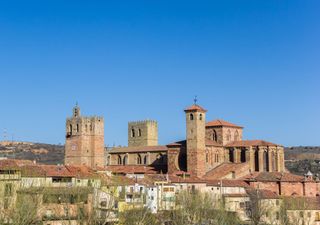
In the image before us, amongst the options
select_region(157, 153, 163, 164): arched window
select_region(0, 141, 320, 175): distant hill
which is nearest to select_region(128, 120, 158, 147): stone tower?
select_region(157, 153, 163, 164): arched window

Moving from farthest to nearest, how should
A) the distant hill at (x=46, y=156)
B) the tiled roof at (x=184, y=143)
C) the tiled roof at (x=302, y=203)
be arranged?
the distant hill at (x=46, y=156), the tiled roof at (x=184, y=143), the tiled roof at (x=302, y=203)

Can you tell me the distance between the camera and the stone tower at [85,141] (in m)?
98.6

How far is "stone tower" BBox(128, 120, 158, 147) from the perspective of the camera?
10895cm

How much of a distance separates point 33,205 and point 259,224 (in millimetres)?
28588

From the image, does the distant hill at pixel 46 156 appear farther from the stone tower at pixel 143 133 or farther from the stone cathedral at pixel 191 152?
the stone cathedral at pixel 191 152

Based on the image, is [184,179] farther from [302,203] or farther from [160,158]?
[160,158]

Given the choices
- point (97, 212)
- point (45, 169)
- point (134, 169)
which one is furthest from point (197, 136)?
point (97, 212)

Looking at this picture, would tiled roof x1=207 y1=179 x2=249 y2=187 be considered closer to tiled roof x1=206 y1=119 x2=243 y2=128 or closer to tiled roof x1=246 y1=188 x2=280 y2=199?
tiled roof x1=246 y1=188 x2=280 y2=199

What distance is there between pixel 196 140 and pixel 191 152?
1843mm

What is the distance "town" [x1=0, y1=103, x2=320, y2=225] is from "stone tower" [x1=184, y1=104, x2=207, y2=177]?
14 cm

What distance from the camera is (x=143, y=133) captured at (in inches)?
4313

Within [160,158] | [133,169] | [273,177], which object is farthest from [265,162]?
[133,169]

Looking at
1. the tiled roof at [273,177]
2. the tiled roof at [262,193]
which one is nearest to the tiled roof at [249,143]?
the tiled roof at [273,177]

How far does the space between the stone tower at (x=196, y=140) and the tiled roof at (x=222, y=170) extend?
1241mm
